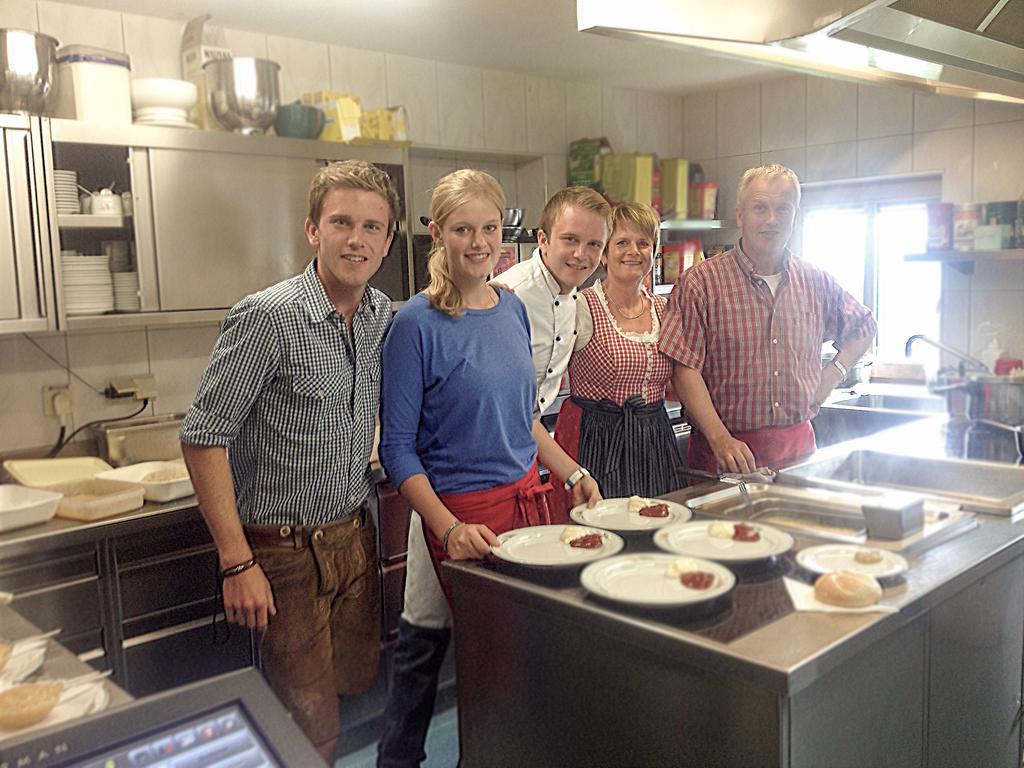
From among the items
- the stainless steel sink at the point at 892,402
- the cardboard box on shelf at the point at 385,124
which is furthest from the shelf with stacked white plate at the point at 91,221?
the stainless steel sink at the point at 892,402

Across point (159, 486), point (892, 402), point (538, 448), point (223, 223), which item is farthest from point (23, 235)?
point (892, 402)

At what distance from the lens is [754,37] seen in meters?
1.04

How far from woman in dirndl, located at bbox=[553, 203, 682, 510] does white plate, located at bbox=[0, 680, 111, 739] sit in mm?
1104

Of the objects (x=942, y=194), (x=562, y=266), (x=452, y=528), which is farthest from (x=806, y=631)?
(x=942, y=194)

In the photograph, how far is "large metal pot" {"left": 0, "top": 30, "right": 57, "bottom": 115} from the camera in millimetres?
1353

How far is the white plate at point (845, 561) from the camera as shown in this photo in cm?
87

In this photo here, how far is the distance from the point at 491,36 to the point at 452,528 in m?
1.44

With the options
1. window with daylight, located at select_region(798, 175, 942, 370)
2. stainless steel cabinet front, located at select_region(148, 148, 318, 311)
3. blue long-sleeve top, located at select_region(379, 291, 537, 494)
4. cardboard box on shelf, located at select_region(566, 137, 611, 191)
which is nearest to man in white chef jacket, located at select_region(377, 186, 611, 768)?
blue long-sleeve top, located at select_region(379, 291, 537, 494)

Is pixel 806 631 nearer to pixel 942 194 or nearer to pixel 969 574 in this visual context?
pixel 969 574

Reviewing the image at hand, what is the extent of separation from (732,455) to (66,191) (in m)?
1.24

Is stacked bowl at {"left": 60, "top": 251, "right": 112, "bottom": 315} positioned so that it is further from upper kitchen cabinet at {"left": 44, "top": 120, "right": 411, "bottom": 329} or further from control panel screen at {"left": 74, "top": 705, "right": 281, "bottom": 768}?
control panel screen at {"left": 74, "top": 705, "right": 281, "bottom": 768}

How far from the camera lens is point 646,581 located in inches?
34.3

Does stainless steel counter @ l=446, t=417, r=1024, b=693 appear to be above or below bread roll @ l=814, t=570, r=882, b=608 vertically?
below

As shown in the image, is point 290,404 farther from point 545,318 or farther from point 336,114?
point 336,114
